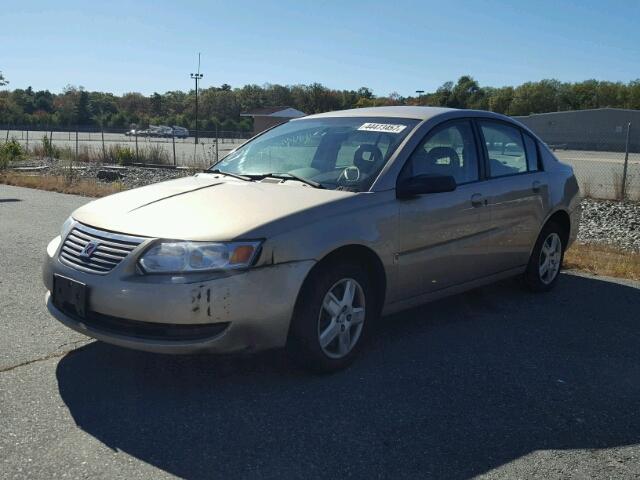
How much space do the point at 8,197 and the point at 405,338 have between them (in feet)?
35.2

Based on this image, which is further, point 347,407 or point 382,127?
point 382,127

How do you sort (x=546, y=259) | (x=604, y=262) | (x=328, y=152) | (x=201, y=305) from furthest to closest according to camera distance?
(x=604, y=262) < (x=546, y=259) < (x=328, y=152) < (x=201, y=305)

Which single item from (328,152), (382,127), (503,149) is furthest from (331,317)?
(503,149)

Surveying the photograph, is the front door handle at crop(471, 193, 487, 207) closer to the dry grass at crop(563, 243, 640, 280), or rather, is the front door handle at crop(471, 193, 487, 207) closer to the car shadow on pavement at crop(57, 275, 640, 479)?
the car shadow on pavement at crop(57, 275, 640, 479)

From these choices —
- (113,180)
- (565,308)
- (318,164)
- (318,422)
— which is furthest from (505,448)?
(113,180)

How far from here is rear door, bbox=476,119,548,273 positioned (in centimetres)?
566

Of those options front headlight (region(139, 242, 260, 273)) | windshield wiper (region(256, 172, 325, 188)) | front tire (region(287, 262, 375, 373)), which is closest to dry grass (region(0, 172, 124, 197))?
windshield wiper (region(256, 172, 325, 188))

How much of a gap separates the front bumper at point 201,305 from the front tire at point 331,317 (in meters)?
0.13

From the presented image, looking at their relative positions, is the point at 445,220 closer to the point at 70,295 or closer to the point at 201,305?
the point at 201,305

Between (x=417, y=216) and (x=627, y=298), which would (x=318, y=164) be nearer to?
(x=417, y=216)

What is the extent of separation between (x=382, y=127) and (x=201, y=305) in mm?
2189

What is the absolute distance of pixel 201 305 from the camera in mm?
3717

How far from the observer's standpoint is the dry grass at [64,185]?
1412cm

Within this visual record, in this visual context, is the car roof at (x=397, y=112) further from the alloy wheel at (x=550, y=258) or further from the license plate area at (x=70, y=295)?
the license plate area at (x=70, y=295)
